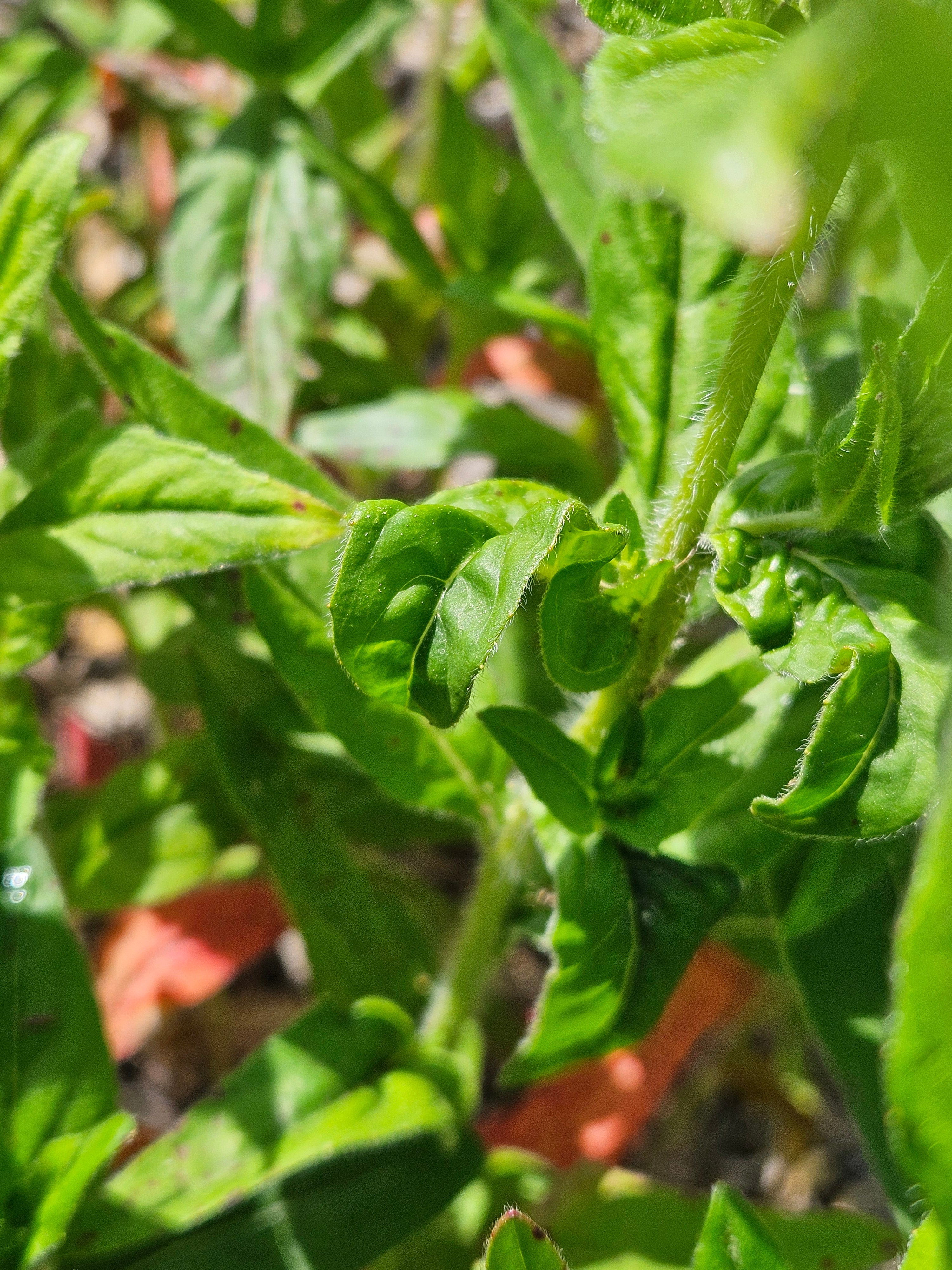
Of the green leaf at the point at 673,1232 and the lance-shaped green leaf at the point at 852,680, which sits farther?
the green leaf at the point at 673,1232

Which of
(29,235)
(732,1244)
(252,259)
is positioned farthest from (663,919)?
(252,259)

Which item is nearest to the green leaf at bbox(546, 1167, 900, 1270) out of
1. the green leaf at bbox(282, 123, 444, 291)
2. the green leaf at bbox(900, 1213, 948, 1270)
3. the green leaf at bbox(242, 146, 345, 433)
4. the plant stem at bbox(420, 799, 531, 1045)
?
the plant stem at bbox(420, 799, 531, 1045)

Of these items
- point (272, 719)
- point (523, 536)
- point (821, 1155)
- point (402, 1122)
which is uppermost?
point (523, 536)

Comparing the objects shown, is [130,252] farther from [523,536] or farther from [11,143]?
[523,536]

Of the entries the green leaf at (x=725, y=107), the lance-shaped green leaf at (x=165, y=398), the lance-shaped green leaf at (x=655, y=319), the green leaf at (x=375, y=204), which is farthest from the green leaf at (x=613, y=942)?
the green leaf at (x=375, y=204)

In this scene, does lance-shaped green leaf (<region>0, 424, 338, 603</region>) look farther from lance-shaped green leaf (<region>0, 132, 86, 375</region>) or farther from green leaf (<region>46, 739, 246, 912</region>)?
green leaf (<region>46, 739, 246, 912</region>)

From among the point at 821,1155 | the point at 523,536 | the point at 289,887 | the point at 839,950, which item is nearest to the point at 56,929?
the point at 289,887

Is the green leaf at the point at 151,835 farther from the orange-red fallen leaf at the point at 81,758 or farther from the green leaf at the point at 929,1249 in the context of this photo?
the green leaf at the point at 929,1249
